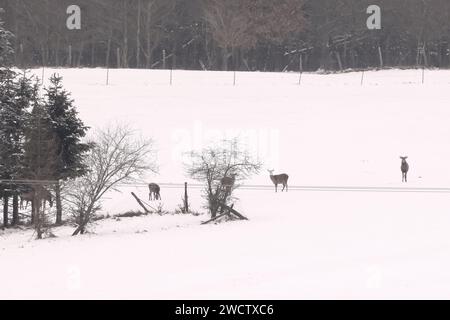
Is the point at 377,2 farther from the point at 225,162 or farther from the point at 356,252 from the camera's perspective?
the point at 356,252

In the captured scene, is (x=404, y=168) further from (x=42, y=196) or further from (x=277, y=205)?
(x=42, y=196)

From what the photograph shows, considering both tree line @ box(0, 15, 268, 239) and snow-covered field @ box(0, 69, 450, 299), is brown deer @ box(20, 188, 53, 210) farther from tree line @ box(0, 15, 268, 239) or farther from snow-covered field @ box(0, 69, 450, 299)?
snow-covered field @ box(0, 69, 450, 299)

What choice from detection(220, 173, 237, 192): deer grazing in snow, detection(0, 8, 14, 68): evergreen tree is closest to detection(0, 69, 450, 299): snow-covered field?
detection(220, 173, 237, 192): deer grazing in snow

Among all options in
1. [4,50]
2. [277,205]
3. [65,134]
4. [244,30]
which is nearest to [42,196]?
[65,134]

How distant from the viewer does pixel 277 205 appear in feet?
113

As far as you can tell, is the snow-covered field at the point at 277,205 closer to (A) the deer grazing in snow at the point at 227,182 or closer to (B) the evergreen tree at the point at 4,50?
(A) the deer grazing in snow at the point at 227,182

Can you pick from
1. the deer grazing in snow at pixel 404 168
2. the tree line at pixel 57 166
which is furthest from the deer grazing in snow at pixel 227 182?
the deer grazing in snow at pixel 404 168

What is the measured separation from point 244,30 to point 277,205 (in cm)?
4526

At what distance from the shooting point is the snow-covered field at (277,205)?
68.2 ft

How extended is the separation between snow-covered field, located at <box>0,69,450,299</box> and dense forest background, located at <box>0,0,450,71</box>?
1407 centimetres

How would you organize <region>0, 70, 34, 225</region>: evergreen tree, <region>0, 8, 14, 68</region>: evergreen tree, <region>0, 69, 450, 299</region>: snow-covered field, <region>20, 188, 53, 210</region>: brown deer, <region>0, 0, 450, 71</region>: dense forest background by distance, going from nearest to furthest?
<region>0, 69, 450, 299</region>: snow-covered field < <region>20, 188, 53, 210</region>: brown deer < <region>0, 70, 34, 225</region>: evergreen tree < <region>0, 8, 14, 68</region>: evergreen tree < <region>0, 0, 450, 71</region>: dense forest background

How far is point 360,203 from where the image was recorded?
33688 millimetres

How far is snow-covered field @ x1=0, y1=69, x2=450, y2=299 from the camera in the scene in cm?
2078

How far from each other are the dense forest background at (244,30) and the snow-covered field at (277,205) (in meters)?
14.1
